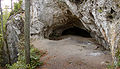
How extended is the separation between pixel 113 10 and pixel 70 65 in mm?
4242

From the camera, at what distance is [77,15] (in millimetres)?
9688

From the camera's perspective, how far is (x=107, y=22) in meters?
5.80

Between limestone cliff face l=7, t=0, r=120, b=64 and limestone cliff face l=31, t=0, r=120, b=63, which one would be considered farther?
limestone cliff face l=7, t=0, r=120, b=64

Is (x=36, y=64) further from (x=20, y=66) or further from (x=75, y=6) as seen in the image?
(x=75, y=6)

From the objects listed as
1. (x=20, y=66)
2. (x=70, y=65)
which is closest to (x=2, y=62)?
(x=20, y=66)

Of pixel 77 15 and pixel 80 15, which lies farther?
pixel 77 15

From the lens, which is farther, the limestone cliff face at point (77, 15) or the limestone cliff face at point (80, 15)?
the limestone cliff face at point (77, 15)

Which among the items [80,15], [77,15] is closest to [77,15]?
[77,15]

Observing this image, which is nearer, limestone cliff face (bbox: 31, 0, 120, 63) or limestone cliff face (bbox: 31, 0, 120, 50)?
limestone cliff face (bbox: 31, 0, 120, 63)

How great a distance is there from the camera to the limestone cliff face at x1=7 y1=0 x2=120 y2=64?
5.75 m

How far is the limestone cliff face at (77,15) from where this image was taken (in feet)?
18.9

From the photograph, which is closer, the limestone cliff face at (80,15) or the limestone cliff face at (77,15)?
the limestone cliff face at (80,15)

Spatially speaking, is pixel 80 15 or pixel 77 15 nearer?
pixel 80 15

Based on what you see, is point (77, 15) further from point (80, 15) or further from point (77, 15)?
point (80, 15)
